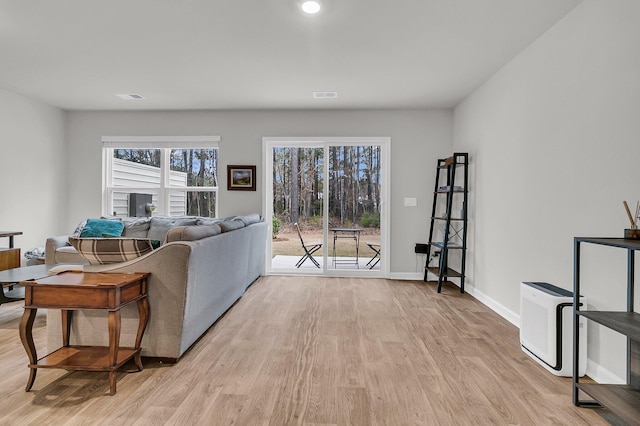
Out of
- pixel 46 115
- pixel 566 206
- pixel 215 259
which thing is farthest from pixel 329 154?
pixel 46 115

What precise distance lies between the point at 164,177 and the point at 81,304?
12.4 ft

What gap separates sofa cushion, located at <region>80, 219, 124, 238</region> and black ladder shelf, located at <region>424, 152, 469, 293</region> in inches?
168

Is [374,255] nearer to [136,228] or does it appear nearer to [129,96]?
[136,228]

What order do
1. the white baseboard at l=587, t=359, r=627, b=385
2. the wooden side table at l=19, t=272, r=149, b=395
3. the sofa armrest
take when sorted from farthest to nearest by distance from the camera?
the sofa armrest → the white baseboard at l=587, t=359, r=627, b=385 → the wooden side table at l=19, t=272, r=149, b=395

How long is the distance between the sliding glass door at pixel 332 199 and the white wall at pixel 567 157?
66.6 inches

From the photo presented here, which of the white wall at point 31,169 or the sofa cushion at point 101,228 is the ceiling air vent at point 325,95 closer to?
the sofa cushion at point 101,228

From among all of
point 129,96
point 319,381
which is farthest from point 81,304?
point 129,96

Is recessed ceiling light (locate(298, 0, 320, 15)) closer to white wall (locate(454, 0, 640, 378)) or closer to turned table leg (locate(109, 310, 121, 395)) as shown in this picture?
white wall (locate(454, 0, 640, 378))

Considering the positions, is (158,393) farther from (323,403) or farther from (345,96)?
(345,96)

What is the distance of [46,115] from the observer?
16.3 ft

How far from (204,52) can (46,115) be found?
338 cm

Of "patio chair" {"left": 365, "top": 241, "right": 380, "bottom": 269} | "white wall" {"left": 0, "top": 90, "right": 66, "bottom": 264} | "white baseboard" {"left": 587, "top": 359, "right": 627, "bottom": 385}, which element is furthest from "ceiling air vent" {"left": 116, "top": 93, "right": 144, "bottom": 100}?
"white baseboard" {"left": 587, "top": 359, "right": 627, "bottom": 385}

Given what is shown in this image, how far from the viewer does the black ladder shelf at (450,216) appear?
4.29m

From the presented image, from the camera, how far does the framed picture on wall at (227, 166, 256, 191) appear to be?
17.0 ft
